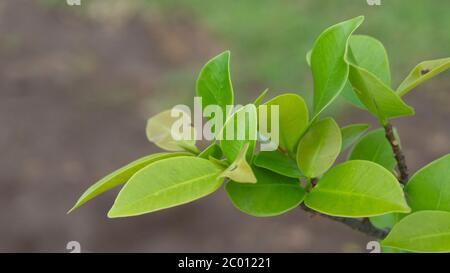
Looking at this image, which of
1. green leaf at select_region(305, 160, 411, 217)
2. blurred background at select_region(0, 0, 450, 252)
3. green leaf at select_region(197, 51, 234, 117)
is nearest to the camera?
green leaf at select_region(305, 160, 411, 217)

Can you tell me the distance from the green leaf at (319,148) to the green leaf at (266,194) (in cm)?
2

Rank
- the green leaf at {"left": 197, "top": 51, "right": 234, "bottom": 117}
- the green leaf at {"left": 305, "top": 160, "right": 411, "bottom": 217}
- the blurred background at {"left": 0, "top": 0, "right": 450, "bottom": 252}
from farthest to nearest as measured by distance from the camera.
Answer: the blurred background at {"left": 0, "top": 0, "right": 450, "bottom": 252} < the green leaf at {"left": 197, "top": 51, "right": 234, "bottom": 117} < the green leaf at {"left": 305, "top": 160, "right": 411, "bottom": 217}

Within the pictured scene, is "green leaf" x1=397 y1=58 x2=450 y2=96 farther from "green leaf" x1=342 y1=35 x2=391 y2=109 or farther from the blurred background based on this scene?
the blurred background

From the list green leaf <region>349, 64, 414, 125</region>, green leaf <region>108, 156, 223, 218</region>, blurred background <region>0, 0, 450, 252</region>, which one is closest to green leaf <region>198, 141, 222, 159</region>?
green leaf <region>108, 156, 223, 218</region>

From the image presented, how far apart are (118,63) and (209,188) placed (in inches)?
97.1

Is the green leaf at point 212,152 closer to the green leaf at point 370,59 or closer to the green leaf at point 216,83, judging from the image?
the green leaf at point 216,83

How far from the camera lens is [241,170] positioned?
0.47m

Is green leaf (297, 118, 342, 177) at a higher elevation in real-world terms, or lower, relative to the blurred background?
lower

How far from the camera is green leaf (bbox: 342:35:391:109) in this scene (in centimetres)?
61

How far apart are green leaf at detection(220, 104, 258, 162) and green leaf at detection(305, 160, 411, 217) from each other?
68mm

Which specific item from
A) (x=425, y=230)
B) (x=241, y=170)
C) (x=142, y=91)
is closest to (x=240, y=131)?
(x=241, y=170)

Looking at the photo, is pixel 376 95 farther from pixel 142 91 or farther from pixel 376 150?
pixel 142 91
